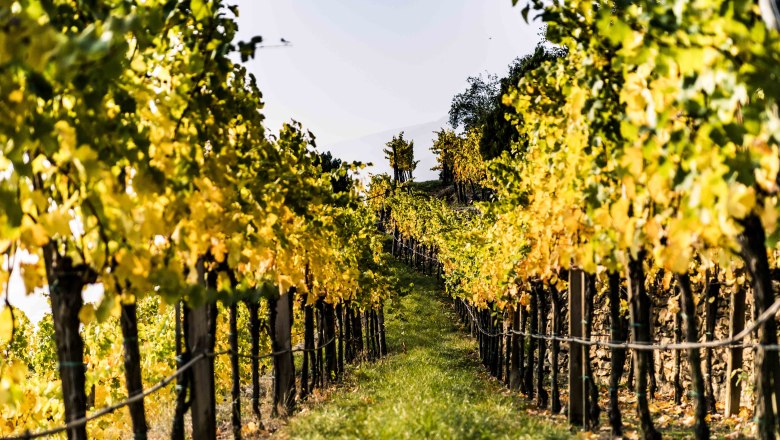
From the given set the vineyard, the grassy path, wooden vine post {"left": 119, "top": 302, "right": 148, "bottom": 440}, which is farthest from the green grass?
wooden vine post {"left": 119, "top": 302, "right": 148, "bottom": 440}

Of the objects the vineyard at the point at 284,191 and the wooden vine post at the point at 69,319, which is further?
the wooden vine post at the point at 69,319

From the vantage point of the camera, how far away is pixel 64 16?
3.41 metres

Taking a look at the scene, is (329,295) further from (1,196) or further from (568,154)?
(1,196)

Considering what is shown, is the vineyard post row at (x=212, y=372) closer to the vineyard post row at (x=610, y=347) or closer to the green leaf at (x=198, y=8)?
the green leaf at (x=198, y=8)

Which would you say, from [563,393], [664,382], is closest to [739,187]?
[563,393]

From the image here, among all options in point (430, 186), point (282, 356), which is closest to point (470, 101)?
point (430, 186)

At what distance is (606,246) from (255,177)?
3037 mm

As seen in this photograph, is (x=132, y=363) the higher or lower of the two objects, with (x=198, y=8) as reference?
lower

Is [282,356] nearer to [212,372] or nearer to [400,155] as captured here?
[212,372]

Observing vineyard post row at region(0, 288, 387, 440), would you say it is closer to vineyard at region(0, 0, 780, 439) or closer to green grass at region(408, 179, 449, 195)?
vineyard at region(0, 0, 780, 439)

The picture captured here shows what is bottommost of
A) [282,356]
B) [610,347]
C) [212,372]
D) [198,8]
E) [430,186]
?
[282,356]

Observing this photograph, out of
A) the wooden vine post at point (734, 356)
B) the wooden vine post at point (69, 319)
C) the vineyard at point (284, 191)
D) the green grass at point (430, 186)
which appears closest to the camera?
the vineyard at point (284, 191)

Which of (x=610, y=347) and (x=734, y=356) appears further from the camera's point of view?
(x=734, y=356)

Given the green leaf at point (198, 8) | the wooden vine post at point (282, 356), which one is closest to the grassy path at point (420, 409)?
the wooden vine post at point (282, 356)
